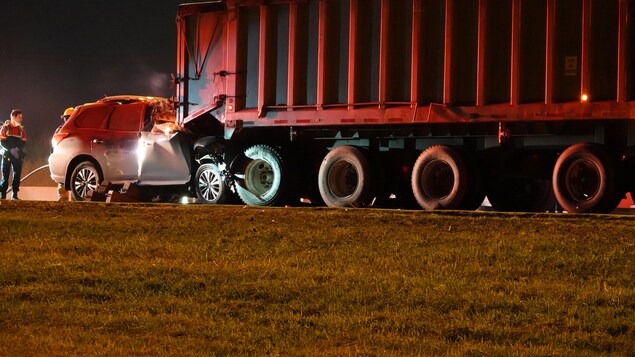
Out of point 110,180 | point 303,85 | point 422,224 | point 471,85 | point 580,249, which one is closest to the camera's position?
point 580,249

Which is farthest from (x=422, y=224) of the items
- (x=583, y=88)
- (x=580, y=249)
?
(x=583, y=88)

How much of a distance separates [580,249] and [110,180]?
33.9 ft

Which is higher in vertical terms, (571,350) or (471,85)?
(471,85)

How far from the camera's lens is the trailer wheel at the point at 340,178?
626 inches

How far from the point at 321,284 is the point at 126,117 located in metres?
10.5

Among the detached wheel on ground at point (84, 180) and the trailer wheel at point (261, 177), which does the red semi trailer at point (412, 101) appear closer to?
the trailer wheel at point (261, 177)

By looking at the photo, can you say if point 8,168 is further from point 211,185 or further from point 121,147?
point 211,185

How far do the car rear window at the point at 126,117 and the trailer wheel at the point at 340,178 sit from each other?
12.5 feet

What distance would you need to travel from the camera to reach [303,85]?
16.4m

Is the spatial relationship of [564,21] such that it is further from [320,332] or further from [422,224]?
[320,332]

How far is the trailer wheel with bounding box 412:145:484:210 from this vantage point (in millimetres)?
14734

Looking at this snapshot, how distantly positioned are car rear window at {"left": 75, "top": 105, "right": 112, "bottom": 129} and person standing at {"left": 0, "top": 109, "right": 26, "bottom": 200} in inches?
115

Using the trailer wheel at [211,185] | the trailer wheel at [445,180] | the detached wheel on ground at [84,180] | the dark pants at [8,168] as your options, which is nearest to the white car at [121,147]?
the detached wheel on ground at [84,180]

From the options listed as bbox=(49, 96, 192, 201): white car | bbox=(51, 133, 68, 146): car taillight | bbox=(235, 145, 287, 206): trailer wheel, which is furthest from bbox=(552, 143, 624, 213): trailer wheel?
bbox=(51, 133, 68, 146): car taillight
